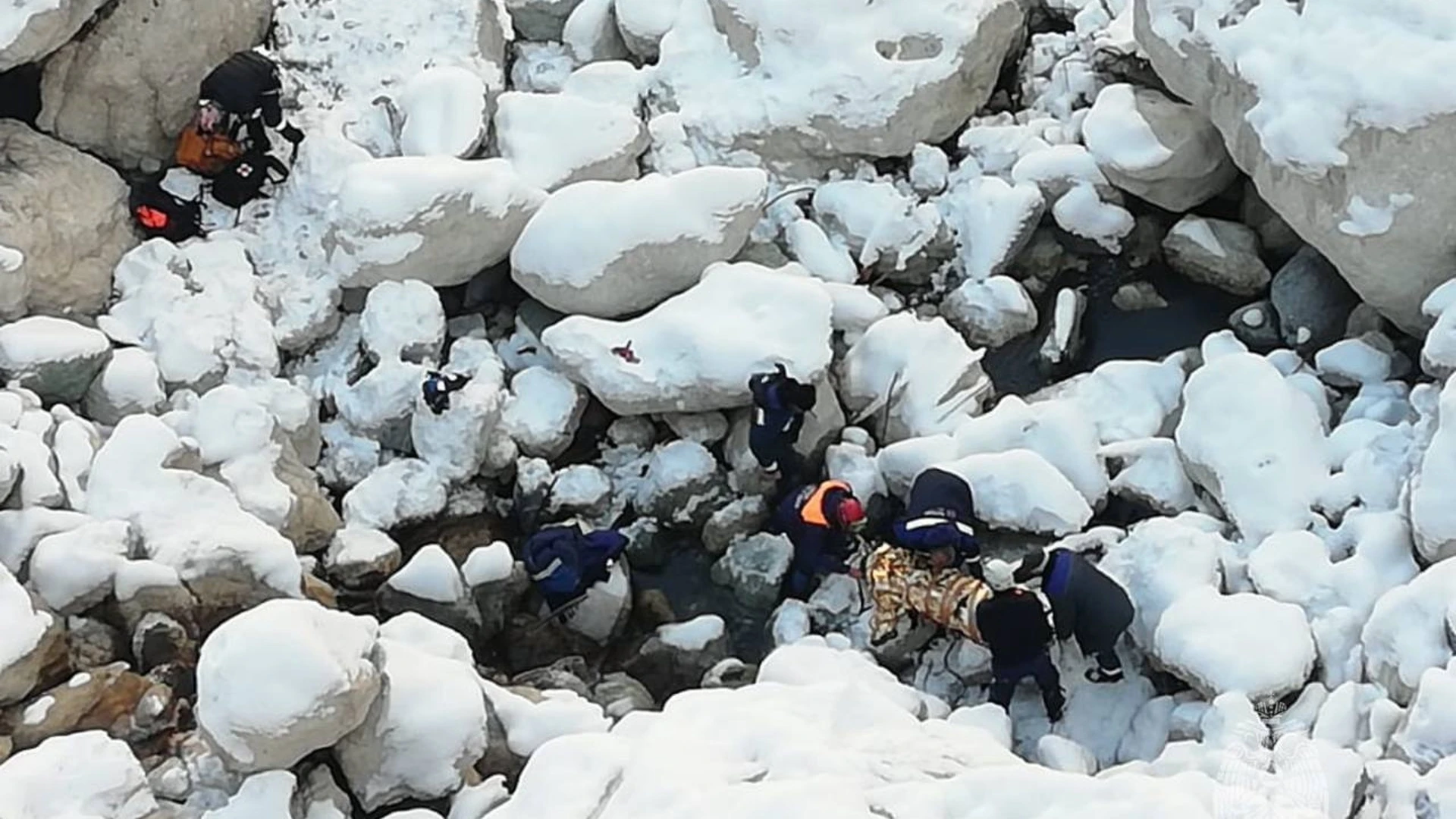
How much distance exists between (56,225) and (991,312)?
488 cm

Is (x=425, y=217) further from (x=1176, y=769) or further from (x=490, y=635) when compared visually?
(x=1176, y=769)

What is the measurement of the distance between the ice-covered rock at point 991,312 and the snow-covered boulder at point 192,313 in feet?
11.9

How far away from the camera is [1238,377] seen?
6.97 metres

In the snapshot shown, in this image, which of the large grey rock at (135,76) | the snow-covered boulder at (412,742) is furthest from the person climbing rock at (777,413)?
the large grey rock at (135,76)

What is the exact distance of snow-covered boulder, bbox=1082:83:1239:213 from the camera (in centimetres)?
797

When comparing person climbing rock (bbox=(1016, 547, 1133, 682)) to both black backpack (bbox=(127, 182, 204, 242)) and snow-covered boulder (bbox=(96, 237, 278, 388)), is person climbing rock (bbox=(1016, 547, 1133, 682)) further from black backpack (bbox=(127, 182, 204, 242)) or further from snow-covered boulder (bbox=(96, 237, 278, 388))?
black backpack (bbox=(127, 182, 204, 242))

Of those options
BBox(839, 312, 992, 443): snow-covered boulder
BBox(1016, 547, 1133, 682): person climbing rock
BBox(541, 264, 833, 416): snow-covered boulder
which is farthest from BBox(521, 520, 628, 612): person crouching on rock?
BBox(1016, 547, 1133, 682): person climbing rock

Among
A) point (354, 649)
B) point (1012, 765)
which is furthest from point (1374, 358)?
point (354, 649)

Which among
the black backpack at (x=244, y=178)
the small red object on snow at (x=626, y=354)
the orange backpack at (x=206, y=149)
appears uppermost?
the orange backpack at (x=206, y=149)

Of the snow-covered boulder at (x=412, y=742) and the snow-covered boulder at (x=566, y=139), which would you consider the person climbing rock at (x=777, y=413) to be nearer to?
the snow-covered boulder at (x=566, y=139)

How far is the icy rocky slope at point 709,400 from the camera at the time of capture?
527 cm

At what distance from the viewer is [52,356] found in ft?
22.9

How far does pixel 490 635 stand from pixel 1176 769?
3154 mm

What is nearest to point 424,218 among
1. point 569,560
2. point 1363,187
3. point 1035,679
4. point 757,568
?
point 569,560
